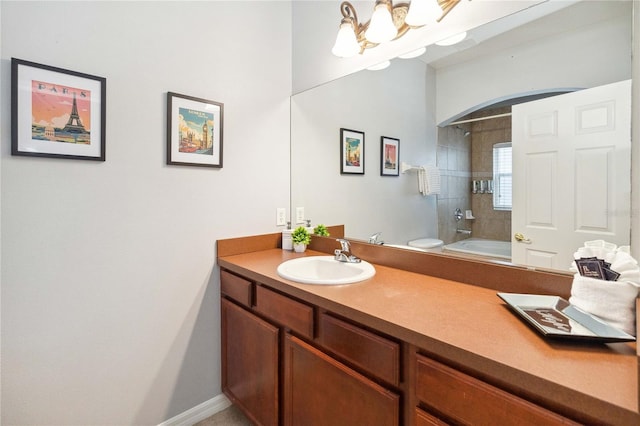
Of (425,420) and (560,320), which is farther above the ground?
(560,320)

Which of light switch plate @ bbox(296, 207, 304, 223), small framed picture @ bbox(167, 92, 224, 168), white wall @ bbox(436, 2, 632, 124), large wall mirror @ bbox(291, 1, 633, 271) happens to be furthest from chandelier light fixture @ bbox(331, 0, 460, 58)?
light switch plate @ bbox(296, 207, 304, 223)

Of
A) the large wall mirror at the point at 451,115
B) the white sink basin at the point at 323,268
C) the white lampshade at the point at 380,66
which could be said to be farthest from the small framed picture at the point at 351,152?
the white sink basin at the point at 323,268

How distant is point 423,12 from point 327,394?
1631 mm

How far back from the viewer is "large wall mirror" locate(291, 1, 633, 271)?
105 cm

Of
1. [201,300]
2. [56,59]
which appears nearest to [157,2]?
[56,59]

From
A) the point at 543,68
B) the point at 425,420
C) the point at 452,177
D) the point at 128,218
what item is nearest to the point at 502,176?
the point at 452,177

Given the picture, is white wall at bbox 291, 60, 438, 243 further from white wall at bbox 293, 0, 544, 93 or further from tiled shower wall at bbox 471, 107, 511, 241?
tiled shower wall at bbox 471, 107, 511, 241

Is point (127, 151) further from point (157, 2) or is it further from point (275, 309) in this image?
point (275, 309)

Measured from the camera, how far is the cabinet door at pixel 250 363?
1406mm

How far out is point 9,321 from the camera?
1220 mm

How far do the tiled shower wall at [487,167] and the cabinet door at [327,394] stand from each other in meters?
0.77

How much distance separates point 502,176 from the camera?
4.04ft

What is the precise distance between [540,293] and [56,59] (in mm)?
2110

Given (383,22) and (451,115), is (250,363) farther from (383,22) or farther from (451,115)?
(383,22)
